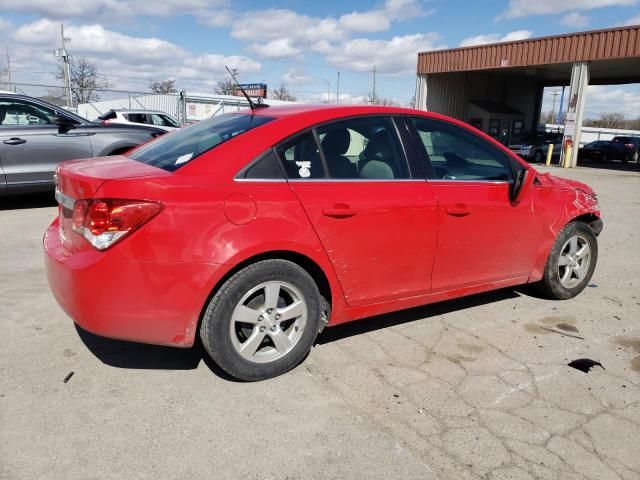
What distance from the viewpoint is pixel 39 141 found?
295 inches

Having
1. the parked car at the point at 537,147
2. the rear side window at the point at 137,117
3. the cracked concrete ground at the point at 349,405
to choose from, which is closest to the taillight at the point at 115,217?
the cracked concrete ground at the point at 349,405

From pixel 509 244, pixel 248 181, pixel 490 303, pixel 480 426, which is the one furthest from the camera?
pixel 490 303

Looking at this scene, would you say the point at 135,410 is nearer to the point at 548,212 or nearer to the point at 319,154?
the point at 319,154

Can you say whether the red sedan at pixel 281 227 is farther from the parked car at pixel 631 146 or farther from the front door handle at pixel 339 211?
the parked car at pixel 631 146

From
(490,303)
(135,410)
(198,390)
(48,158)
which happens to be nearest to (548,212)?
(490,303)

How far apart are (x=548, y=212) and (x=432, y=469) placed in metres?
2.61

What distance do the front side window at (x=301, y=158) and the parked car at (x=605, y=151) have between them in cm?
3505

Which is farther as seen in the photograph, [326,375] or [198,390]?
[326,375]

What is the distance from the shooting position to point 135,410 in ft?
8.98

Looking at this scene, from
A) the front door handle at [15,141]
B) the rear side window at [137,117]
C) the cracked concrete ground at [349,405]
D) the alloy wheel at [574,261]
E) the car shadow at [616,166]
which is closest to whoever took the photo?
the cracked concrete ground at [349,405]

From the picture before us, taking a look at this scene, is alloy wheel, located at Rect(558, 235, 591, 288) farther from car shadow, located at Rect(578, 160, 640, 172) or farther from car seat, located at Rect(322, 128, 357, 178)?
car shadow, located at Rect(578, 160, 640, 172)

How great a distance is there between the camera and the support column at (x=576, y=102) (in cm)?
2330

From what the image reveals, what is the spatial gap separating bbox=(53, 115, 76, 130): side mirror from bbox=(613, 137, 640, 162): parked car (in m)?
33.9

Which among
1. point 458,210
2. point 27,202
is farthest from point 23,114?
point 458,210
